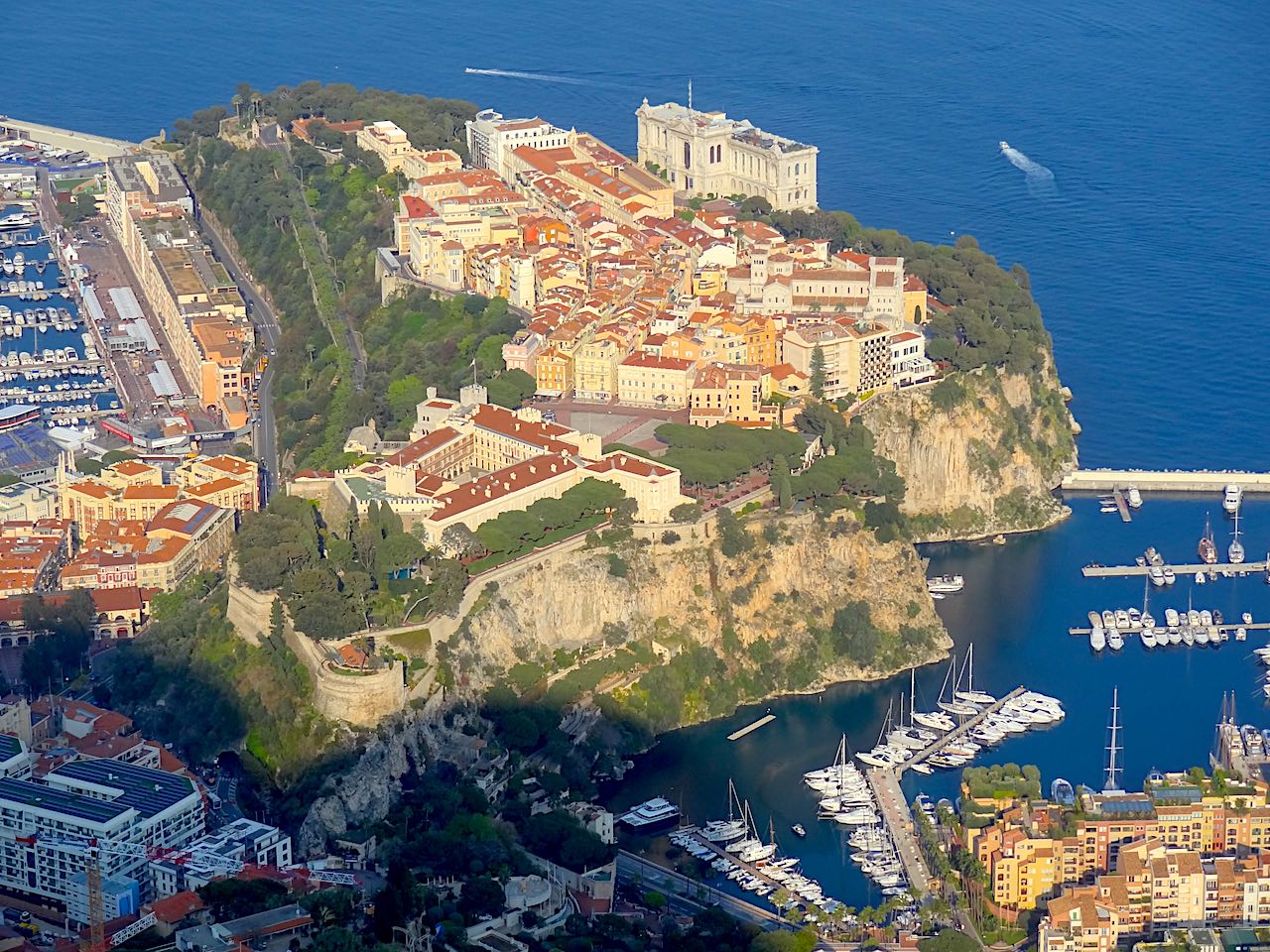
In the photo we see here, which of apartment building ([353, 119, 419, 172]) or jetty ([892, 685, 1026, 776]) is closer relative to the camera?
jetty ([892, 685, 1026, 776])

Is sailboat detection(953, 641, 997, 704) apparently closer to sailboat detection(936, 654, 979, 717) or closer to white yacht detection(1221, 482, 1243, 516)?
sailboat detection(936, 654, 979, 717)

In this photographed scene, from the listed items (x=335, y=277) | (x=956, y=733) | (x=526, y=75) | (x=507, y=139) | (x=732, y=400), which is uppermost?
(x=526, y=75)

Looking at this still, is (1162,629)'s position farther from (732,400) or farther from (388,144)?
(388,144)

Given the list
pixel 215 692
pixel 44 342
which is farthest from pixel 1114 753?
pixel 44 342

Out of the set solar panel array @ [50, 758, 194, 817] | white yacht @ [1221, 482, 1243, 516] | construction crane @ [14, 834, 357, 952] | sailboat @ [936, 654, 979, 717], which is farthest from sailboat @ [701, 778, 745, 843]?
white yacht @ [1221, 482, 1243, 516]

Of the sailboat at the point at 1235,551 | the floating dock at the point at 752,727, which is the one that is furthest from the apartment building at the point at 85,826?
the sailboat at the point at 1235,551

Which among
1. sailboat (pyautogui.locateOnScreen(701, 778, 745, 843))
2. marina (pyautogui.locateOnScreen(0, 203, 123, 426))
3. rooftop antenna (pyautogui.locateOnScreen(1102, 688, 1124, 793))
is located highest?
marina (pyautogui.locateOnScreen(0, 203, 123, 426))

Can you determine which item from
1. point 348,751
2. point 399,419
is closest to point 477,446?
point 399,419
